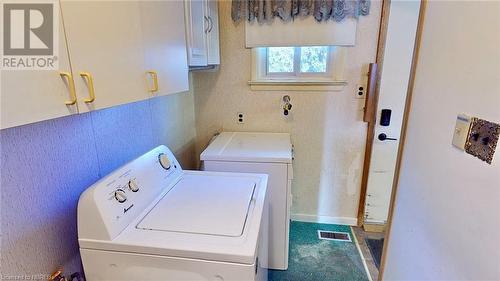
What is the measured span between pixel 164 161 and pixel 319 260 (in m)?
1.50

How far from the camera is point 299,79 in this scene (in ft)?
7.98

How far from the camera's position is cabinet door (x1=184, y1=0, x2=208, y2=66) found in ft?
5.00

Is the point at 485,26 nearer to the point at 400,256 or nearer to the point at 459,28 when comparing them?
the point at 459,28

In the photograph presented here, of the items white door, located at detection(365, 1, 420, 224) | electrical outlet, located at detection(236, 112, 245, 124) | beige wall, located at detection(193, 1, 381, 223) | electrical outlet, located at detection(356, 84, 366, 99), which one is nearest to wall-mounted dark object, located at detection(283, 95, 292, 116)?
beige wall, located at detection(193, 1, 381, 223)

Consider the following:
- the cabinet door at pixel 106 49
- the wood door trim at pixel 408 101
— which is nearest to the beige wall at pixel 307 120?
the wood door trim at pixel 408 101

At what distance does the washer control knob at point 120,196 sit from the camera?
110cm

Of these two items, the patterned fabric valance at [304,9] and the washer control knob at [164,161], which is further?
the patterned fabric valance at [304,9]

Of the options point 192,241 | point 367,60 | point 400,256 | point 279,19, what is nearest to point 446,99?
point 400,256

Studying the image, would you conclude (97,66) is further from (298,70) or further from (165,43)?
(298,70)

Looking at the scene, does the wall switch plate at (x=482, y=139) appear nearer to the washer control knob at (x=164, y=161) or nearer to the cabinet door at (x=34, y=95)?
the cabinet door at (x=34, y=95)

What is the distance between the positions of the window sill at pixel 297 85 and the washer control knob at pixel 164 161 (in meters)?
1.18

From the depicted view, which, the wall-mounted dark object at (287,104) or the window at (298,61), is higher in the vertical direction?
the window at (298,61)

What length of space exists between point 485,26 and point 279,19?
156 centimetres
